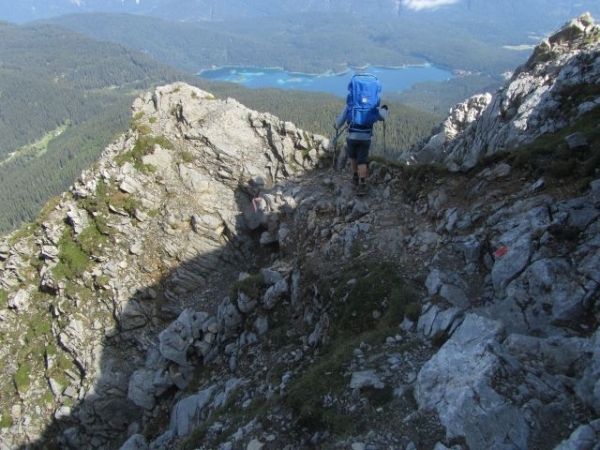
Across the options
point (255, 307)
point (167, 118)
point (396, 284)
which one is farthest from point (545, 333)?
point (167, 118)

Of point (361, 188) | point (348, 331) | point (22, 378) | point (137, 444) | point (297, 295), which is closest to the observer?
point (348, 331)

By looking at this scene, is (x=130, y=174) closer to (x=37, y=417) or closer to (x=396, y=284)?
(x=37, y=417)

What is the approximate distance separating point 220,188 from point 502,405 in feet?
72.2

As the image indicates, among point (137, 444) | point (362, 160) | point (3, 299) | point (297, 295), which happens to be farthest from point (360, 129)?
point (3, 299)

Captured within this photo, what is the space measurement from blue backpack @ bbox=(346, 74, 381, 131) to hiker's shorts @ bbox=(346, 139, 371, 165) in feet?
2.90

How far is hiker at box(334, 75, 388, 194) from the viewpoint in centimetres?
1541

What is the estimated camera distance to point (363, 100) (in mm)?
15172

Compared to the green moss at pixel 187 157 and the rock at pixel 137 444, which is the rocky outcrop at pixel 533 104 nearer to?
the rock at pixel 137 444

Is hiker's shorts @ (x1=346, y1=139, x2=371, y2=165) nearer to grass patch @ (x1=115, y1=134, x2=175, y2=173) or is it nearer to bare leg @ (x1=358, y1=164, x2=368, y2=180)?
bare leg @ (x1=358, y1=164, x2=368, y2=180)

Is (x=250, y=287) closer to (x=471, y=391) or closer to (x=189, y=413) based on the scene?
(x=189, y=413)

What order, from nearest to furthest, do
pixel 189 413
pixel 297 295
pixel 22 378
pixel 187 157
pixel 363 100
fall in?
pixel 189 413
pixel 297 295
pixel 363 100
pixel 22 378
pixel 187 157

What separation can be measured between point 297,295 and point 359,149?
21.3ft

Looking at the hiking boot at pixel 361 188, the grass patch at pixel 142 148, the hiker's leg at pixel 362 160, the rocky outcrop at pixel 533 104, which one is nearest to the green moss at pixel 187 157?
the grass patch at pixel 142 148

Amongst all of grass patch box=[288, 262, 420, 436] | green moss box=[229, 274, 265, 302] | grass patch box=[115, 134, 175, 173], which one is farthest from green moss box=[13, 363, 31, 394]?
grass patch box=[288, 262, 420, 436]
